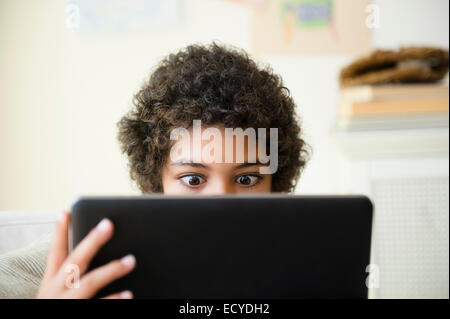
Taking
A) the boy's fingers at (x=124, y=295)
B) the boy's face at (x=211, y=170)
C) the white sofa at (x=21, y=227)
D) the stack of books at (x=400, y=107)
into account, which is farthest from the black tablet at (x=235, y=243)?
the stack of books at (x=400, y=107)

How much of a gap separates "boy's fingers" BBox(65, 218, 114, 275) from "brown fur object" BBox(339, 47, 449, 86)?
106 cm

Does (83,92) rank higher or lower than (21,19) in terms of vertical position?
lower

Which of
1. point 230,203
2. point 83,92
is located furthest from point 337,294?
point 83,92

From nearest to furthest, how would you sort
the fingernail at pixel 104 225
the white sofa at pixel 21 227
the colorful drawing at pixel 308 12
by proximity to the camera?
the fingernail at pixel 104 225 → the white sofa at pixel 21 227 → the colorful drawing at pixel 308 12

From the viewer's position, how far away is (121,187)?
1.63 m

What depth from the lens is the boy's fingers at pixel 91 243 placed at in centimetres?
41

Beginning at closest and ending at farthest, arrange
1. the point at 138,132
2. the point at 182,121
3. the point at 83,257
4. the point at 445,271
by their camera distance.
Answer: the point at 83,257 < the point at 182,121 < the point at 138,132 < the point at 445,271

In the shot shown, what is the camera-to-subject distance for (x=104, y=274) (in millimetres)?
422

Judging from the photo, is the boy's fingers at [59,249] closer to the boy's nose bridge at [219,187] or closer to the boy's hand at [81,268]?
the boy's hand at [81,268]

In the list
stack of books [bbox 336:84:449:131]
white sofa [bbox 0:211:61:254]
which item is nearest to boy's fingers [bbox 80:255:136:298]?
white sofa [bbox 0:211:61:254]

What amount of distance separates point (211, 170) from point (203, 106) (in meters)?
0.15

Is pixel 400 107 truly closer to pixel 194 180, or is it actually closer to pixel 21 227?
pixel 194 180

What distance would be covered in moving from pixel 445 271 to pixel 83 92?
4.47 feet

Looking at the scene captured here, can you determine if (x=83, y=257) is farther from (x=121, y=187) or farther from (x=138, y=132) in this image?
(x=121, y=187)
